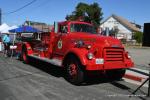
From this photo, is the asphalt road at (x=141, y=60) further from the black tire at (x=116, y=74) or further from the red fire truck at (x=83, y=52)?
the red fire truck at (x=83, y=52)

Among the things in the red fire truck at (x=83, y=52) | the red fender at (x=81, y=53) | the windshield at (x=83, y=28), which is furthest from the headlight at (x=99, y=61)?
the windshield at (x=83, y=28)

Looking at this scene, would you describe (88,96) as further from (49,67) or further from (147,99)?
(49,67)

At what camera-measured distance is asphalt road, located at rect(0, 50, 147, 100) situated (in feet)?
30.0

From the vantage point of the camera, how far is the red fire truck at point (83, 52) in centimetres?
1080

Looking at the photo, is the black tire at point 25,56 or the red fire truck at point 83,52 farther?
the black tire at point 25,56

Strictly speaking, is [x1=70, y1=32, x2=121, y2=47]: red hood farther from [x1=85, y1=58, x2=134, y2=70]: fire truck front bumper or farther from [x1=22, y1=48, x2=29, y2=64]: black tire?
[x1=22, y1=48, x2=29, y2=64]: black tire

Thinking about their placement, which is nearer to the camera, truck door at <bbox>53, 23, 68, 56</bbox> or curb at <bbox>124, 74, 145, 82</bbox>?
curb at <bbox>124, 74, 145, 82</bbox>

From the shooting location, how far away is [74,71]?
36.8ft

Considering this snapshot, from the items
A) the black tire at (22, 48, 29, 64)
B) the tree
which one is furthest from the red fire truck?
the tree

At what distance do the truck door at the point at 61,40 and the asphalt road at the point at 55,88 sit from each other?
3.27 feet

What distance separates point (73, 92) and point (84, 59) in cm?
130

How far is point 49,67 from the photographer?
1606 centimetres

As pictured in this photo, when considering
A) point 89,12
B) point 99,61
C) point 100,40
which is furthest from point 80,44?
point 89,12

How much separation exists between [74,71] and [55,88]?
3.70 ft
